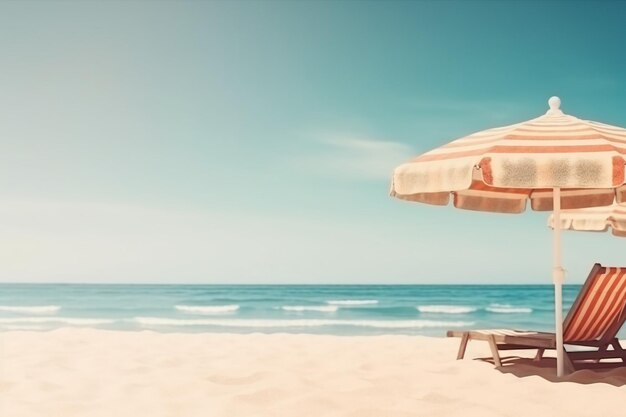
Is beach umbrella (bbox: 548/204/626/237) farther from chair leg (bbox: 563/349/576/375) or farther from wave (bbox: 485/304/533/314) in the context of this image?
wave (bbox: 485/304/533/314)

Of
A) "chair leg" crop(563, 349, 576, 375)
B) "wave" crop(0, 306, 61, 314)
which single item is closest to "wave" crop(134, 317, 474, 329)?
"wave" crop(0, 306, 61, 314)

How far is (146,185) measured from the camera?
33938 mm

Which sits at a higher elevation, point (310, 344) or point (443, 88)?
point (443, 88)

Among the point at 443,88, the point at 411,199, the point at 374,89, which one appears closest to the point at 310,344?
the point at 411,199

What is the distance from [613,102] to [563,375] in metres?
13.4

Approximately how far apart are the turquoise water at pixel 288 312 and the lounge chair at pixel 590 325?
13276 mm

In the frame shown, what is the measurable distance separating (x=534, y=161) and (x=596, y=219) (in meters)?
2.87

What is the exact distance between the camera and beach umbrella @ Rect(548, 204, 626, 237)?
22.3 feet

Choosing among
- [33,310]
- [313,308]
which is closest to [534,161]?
[313,308]

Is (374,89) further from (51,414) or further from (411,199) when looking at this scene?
(51,414)

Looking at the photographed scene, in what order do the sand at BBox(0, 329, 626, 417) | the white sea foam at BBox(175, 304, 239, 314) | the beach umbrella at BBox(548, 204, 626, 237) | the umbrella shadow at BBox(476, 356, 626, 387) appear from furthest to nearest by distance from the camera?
the white sea foam at BBox(175, 304, 239, 314) < the beach umbrella at BBox(548, 204, 626, 237) < the umbrella shadow at BBox(476, 356, 626, 387) < the sand at BBox(0, 329, 626, 417)

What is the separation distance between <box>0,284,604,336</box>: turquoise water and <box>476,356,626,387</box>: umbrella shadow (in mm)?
12976

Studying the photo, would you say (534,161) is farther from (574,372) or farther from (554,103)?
(574,372)

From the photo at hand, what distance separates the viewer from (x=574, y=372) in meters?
5.34
